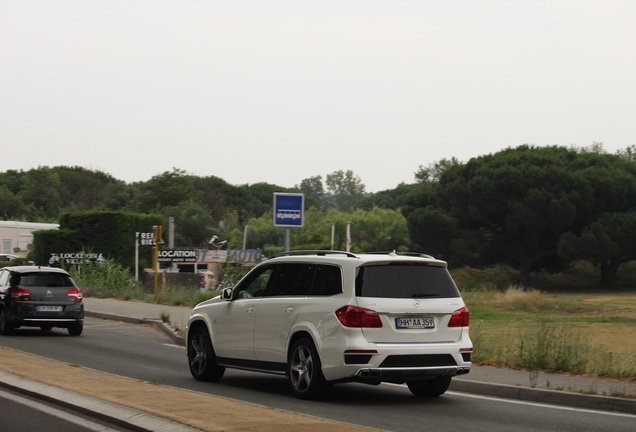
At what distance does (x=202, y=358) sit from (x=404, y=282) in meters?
3.70

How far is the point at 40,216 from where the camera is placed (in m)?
108

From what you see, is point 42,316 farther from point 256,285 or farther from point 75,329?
point 256,285

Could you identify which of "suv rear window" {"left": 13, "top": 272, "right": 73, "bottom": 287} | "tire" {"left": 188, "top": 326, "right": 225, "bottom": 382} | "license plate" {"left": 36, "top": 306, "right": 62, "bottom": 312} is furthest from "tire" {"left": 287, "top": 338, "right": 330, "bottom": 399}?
"suv rear window" {"left": 13, "top": 272, "right": 73, "bottom": 287}

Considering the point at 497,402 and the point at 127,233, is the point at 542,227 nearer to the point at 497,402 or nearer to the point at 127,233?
the point at 127,233

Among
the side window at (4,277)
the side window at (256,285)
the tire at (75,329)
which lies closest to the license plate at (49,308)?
the tire at (75,329)

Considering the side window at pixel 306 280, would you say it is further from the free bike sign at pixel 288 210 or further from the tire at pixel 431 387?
the free bike sign at pixel 288 210

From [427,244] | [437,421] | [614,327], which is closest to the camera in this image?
[437,421]

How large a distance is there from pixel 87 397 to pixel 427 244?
202 ft

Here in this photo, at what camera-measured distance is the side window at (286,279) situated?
437 inches

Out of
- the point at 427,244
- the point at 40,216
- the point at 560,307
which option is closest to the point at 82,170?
the point at 40,216

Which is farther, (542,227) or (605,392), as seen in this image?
(542,227)

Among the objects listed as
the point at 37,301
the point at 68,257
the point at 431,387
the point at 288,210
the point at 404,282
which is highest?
the point at 288,210

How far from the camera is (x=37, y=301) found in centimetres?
2000

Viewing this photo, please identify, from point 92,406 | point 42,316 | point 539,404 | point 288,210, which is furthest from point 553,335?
point 42,316
